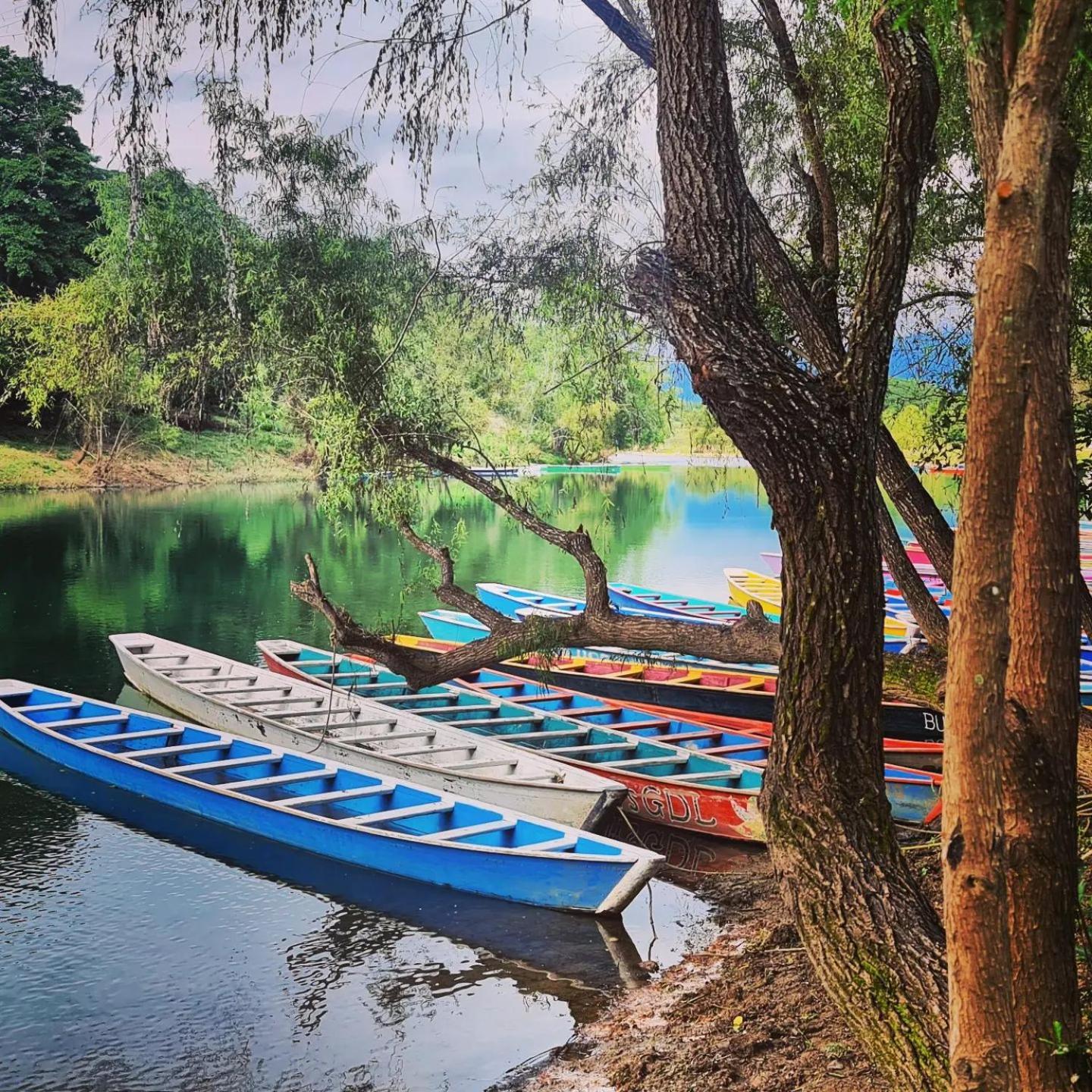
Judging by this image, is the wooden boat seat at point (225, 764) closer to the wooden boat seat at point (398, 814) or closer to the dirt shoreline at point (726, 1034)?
the wooden boat seat at point (398, 814)

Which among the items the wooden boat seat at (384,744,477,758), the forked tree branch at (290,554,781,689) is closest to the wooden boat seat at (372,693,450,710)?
the wooden boat seat at (384,744,477,758)

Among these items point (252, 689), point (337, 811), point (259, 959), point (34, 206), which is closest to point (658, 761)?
point (337, 811)

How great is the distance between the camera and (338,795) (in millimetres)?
6613

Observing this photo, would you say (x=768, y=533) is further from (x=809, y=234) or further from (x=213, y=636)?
(x=809, y=234)

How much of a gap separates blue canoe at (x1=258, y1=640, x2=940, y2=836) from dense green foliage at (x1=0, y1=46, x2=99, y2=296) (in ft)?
62.4

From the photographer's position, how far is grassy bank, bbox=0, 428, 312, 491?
26828 mm

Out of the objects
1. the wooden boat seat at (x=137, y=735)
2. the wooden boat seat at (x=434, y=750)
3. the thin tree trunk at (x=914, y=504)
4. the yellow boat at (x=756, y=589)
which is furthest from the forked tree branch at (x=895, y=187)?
the yellow boat at (x=756, y=589)

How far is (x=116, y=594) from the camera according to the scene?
15117mm

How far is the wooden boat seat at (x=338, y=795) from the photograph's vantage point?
6.60 metres

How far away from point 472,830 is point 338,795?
0.95 meters

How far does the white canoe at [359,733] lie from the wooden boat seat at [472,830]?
372 mm

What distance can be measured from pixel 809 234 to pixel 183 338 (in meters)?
4.13

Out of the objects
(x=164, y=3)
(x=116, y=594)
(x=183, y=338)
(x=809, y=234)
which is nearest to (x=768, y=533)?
(x=116, y=594)

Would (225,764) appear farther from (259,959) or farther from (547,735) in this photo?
(547,735)
